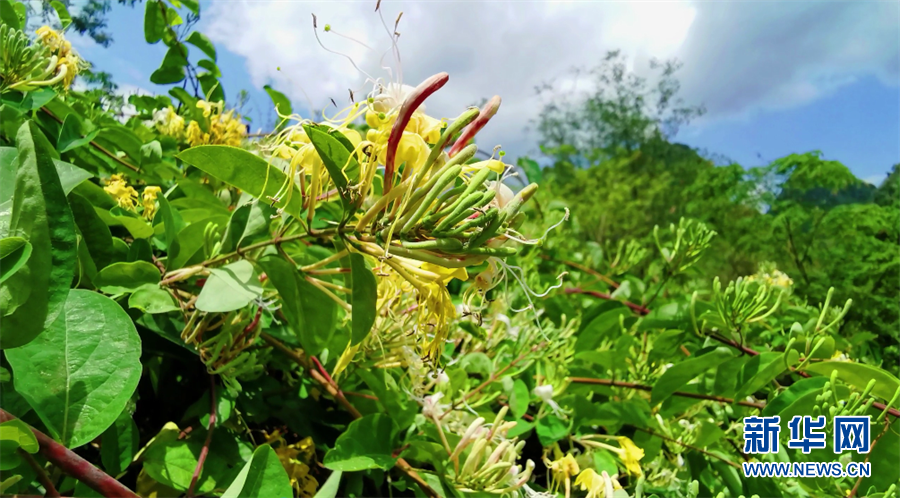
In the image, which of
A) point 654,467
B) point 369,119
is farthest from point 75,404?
point 654,467

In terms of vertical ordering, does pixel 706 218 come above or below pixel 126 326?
above

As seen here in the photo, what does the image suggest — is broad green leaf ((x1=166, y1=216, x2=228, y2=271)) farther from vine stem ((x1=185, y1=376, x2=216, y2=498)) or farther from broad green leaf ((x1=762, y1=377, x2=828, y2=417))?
broad green leaf ((x1=762, y1=377, x2=828, y2=417))

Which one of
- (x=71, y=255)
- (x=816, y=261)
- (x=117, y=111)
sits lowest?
(x=71, y=255)

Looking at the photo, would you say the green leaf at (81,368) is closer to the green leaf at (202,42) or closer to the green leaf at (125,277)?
the green leaf at (125,277)

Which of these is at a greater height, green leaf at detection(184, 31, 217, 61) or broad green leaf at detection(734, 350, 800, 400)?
green leaf at detection(184, 31, 217, 61)

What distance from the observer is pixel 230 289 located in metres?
0.50

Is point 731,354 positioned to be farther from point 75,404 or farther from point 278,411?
point 75,404

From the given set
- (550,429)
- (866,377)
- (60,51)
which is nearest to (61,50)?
(60,51)

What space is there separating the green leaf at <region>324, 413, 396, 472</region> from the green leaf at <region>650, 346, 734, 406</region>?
1.55ft

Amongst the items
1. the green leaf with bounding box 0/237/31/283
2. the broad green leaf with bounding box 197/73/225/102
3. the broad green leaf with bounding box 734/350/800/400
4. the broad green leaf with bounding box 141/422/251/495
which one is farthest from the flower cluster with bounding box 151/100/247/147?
the broad green leaf with bounding box 734/350/800/400

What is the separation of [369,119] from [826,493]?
2.64ft

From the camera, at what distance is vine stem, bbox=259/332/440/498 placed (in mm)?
658

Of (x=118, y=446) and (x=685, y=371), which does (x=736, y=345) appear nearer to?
(x=685, y=371)

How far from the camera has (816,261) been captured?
4211 mm
